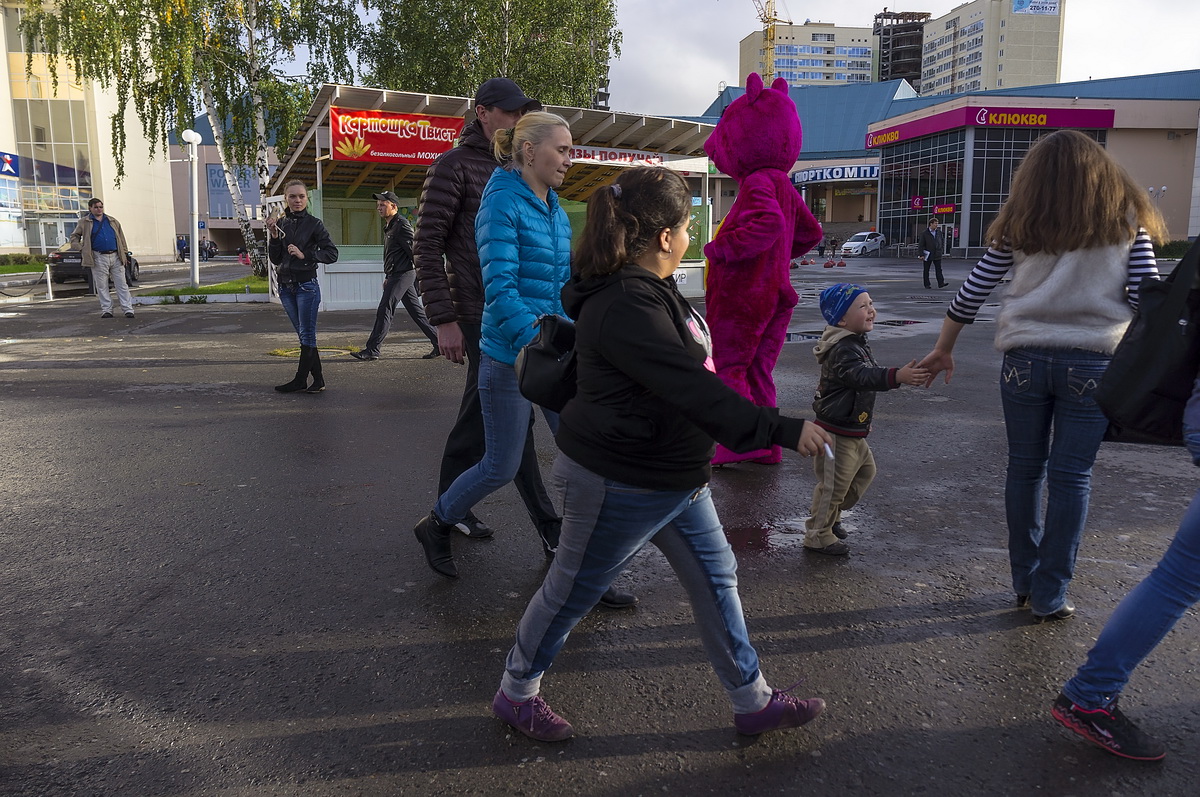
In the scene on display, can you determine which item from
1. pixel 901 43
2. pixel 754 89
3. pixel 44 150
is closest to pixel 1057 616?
pixel 754 89

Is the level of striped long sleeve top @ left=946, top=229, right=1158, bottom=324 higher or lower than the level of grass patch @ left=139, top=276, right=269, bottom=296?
higher

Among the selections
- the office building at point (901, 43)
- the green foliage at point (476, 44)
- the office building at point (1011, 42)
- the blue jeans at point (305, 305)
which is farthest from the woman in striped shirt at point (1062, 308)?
the office building at point (901, 43)

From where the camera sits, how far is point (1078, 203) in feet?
9.94

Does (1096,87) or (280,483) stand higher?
(1096,87)

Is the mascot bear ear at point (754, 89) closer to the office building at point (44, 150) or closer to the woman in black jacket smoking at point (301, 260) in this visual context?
the woman in black jacket smoking at point (301, 260)

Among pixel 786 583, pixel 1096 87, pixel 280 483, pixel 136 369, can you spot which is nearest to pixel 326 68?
pixel 136 369

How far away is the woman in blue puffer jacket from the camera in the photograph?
328 cm

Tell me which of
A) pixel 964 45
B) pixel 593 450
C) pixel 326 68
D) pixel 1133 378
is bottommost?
pixel 593 450

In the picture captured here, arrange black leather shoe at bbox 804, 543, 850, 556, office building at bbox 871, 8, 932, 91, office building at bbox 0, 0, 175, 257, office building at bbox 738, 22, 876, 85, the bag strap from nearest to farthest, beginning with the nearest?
1. the bag strap
2. black leather shoe at bbox 804, 543, 850, 556
3. office building at bbox 0, 0, 175, 257
4. office building at bbox 871, 8, 932, 91
5. office building at bbox 738, 22, 876, 85

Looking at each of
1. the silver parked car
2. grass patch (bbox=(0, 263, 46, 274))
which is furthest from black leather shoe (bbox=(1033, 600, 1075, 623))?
the silver parked car

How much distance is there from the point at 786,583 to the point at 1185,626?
Result: 1.43 meters

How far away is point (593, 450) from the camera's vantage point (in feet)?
7.83

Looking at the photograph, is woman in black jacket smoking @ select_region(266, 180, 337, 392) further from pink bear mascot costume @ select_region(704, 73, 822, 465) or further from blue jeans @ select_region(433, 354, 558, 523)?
blue jeans @ select_region(433, 354, 558, 523)

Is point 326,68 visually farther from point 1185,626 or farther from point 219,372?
point 1185,626
